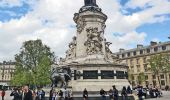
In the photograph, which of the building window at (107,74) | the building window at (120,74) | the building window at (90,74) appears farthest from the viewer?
the building window at (120,74)

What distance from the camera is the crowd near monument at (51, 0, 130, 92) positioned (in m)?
38.0

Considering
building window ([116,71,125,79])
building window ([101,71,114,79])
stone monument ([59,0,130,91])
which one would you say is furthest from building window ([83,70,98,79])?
building window ([116,71,125,79])

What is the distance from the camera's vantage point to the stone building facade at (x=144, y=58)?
94.8 m

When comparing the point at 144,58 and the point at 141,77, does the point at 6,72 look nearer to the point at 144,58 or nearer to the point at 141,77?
the point at 144,58

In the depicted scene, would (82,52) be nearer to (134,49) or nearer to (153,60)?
(153,60)

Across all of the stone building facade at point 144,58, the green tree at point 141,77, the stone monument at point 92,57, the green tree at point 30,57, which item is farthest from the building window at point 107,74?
the stone building facade at point 144,58

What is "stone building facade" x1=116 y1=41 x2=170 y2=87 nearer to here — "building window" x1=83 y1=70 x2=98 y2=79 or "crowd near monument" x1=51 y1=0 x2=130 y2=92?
"crowd near monument" x1=51 y1=0 x2=130 y2=92

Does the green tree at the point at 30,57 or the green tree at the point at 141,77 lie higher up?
the green tree at the point at 30,57

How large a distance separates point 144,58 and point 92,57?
6412 cm

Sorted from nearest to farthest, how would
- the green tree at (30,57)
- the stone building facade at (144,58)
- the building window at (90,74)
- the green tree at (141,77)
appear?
the building window at (90,74) < the green tree at (30,57) < the green tree at (141,77) < the stone building facade at (144,58)

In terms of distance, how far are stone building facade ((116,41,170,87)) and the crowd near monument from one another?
5482 cm

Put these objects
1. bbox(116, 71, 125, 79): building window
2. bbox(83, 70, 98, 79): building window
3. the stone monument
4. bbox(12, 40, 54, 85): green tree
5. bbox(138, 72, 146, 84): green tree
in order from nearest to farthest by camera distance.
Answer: the stone monument → bbox(83, 70, 98, 79): building window → bbox(116, 71, 125, 79): building window → bbox(12, 40, 54, 85): green tree → bbox(138, 72, 146, 84): green tree

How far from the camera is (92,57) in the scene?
39.7 meters

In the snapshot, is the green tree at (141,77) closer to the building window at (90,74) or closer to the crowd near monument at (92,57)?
the crowd near monument at (92,57)
